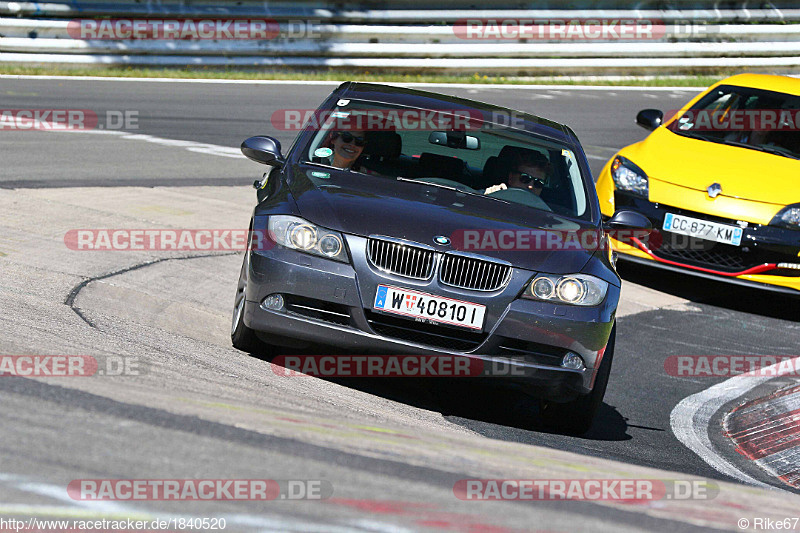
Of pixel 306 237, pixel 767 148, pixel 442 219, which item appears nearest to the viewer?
pixel 306 237

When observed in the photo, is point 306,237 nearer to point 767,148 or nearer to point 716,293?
point 716,293

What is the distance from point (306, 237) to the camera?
5582 mm

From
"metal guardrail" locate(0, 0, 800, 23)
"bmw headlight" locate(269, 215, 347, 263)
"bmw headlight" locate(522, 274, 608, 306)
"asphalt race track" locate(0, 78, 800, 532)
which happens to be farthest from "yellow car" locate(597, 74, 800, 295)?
"metal guardrail" locate(0, 0, 800, 23)

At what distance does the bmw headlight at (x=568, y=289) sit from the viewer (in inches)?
217

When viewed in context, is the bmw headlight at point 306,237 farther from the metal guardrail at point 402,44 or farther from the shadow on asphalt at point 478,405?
the metal guardrail at point 402,44

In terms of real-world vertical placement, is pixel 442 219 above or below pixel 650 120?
above

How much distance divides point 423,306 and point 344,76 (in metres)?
14.7

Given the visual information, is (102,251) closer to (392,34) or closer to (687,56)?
(392,34)

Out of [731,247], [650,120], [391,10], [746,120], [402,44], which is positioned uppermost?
[746,120]

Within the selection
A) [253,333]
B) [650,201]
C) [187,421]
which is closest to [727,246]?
[650,201]

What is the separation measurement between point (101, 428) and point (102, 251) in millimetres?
4413

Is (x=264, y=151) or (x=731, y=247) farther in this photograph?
(x=731, y=247)

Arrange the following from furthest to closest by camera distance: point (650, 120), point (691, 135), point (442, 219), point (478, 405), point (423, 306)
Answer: point (650, 120), point (691, 135), point (478, 405), point (442, 219), point (423, 306)

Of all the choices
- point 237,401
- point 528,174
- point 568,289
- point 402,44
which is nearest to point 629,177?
point 528,174
